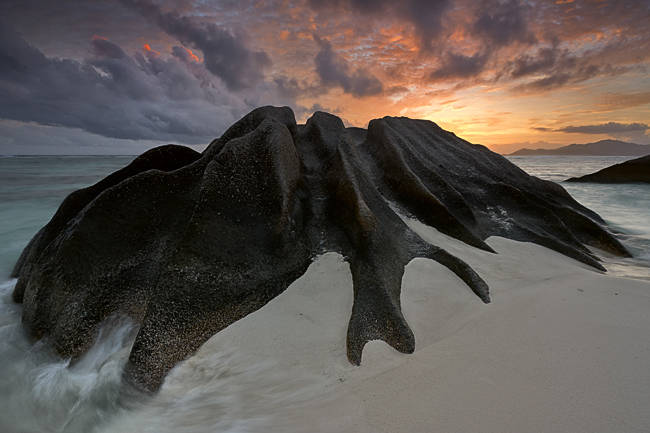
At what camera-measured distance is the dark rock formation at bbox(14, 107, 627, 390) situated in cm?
280

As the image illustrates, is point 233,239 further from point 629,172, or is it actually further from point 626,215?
point 629,172

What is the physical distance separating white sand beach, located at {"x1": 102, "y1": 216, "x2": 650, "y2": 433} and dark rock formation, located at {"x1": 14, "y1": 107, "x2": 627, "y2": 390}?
21cm

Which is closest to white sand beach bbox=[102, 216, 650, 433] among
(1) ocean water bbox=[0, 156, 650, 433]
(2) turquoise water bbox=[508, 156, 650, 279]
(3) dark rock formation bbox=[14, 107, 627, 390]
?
(1) ocean water bbox=[0, 156, 650, 433]

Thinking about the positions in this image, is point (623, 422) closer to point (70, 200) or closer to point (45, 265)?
point (45, 265)

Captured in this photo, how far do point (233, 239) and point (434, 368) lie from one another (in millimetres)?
2372

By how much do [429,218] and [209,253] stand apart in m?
3.36

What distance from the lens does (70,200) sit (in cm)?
439

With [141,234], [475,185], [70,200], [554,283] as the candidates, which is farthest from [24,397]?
[475,185]

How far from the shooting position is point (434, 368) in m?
2.24

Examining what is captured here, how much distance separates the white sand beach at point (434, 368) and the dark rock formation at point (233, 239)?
0.21 metres

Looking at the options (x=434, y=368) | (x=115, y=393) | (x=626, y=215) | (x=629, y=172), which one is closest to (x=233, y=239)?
(x=115, y=393)

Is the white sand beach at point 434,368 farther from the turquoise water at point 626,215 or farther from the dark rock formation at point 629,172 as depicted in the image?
the dark rock formation at point 629,172

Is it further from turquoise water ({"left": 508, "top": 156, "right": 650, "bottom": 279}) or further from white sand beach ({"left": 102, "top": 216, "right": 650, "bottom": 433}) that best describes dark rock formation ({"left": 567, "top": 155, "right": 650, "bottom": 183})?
white sand beach ({"left": 102, "top": 216, "right": 650, "bottom": 433})

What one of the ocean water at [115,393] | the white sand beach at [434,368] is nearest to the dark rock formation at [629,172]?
the white sand beach at [434,368]
